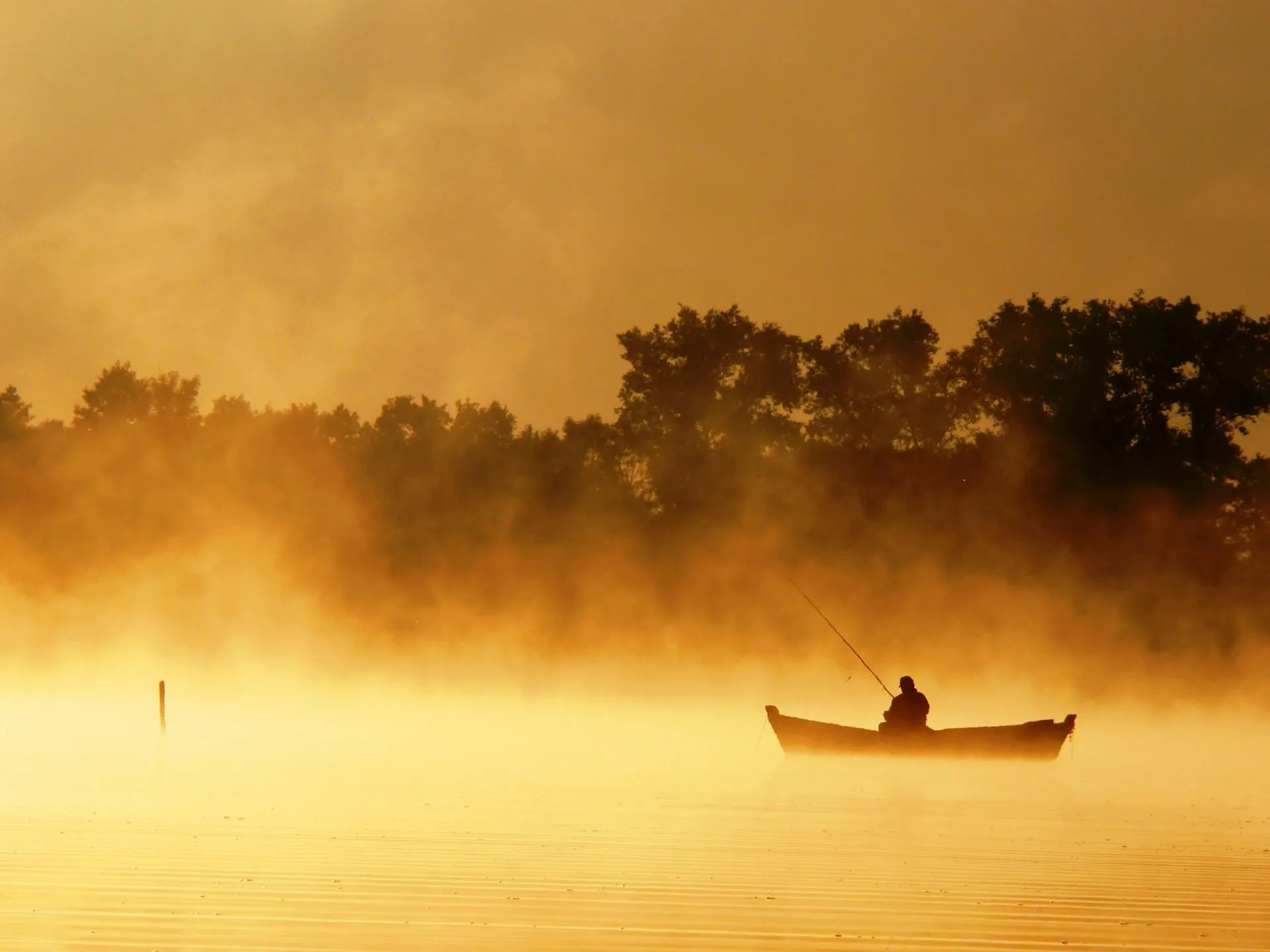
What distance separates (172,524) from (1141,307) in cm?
3531

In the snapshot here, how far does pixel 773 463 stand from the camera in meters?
58.9

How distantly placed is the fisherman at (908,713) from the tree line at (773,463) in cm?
2659

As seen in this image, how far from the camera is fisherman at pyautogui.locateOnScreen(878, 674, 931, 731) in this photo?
1078 inches

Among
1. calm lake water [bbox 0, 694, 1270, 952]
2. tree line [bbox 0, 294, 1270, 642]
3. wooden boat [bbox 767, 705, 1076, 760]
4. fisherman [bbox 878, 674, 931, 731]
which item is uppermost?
tree line [bbox 0, 294, 1270, 642]

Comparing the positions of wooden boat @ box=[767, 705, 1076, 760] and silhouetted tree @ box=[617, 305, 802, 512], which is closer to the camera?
wooden boat @ box=[767, 705, 1076, 760]

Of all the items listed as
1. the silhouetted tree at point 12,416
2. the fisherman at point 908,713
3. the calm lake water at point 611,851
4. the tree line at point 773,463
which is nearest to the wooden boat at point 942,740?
the fisherman at point 908,713

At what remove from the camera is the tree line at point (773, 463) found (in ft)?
174

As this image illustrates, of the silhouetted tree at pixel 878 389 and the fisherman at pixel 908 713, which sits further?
the silhouetted tree at pixel 878 389

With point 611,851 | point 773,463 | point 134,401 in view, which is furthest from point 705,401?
point 611,851

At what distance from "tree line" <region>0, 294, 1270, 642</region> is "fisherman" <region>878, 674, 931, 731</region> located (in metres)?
26.6

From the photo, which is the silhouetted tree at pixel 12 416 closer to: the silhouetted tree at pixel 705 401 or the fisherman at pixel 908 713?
the silhouetted tree at pixel 705 401

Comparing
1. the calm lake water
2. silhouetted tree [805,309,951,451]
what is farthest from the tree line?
the calm lake water

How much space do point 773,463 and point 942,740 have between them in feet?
105

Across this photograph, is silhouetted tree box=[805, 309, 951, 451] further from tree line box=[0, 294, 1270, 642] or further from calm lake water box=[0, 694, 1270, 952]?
calm lake water box=[0, 694, 1270, 952]
